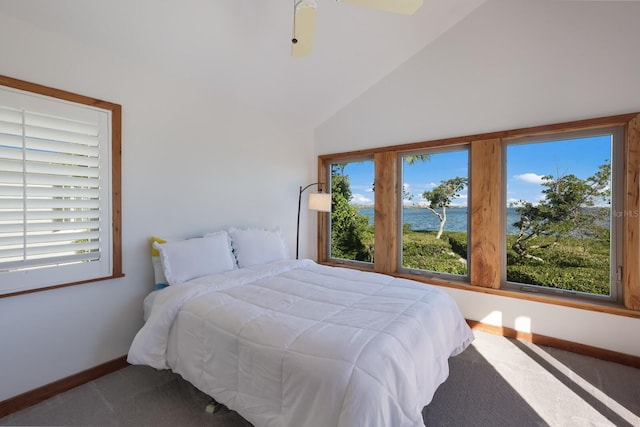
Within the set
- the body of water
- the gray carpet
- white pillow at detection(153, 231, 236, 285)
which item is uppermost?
the body of water

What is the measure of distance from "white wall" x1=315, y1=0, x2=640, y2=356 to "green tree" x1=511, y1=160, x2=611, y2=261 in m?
0.56

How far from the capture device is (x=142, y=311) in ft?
7.66

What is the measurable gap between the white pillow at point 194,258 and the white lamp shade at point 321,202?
1.30 m

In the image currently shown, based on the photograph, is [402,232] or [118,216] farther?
[402,232]

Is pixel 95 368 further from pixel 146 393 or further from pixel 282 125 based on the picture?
pixel 282 125

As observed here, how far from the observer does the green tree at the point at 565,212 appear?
8.09ft

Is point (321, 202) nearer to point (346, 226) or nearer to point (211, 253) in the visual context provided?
point (346, 226)

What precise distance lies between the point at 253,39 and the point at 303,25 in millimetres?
981

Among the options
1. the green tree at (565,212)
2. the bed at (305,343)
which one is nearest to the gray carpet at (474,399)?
the bed at (305,343)

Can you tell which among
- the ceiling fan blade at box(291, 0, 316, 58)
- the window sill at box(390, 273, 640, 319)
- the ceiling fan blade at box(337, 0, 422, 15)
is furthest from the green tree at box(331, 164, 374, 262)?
the ceiling fan blade at box(337, 0, 422, 15)

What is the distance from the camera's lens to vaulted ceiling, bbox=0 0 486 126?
1919 millimetres

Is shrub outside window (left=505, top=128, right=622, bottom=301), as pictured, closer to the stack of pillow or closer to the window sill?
the window sill

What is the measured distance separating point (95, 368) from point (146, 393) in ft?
1.72

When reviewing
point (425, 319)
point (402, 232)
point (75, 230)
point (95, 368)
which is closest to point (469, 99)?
point (402, 232)
